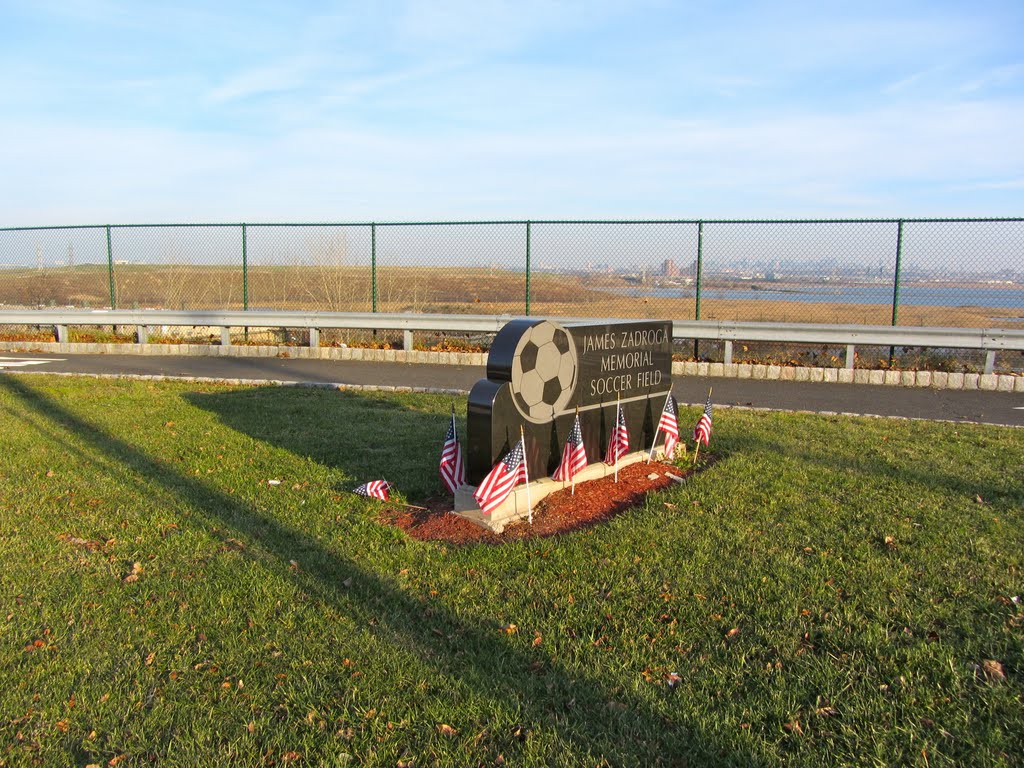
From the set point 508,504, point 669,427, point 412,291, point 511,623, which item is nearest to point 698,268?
point 412,291

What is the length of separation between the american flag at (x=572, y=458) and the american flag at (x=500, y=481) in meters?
0.51

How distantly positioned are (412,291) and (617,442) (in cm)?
1027

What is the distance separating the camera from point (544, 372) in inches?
253

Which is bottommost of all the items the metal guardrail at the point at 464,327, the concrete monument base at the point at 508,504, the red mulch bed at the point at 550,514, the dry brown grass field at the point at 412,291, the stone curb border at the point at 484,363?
the red mulch bed at the point at 550,514

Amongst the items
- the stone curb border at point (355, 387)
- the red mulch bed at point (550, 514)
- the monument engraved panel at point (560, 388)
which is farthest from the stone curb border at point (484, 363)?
the red mulch bed at point (550, 514)

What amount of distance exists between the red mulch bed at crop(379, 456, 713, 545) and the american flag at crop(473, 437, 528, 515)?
212mm

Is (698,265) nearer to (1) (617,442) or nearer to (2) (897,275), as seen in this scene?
(2) (897,275)

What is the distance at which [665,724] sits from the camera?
3373 mm

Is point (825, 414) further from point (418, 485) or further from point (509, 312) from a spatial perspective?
point (509, 312)

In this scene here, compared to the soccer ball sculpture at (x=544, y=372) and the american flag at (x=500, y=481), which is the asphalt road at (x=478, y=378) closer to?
the soccer ball sculpture at (x=544, y=372)

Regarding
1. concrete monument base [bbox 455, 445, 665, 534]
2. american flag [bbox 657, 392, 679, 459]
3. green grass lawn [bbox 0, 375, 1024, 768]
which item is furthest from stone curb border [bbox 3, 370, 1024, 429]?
concrete monument base [bbox 455, 445, 665, 534]

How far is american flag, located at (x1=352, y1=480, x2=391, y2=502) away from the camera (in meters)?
6.36

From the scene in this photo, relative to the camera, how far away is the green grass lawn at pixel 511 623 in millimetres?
3287

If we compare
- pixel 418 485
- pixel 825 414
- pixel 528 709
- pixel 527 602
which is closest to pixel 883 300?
pixel 825 414
